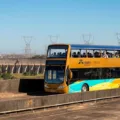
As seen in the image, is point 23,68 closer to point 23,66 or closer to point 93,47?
point 23,66

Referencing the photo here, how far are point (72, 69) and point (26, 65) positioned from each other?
240 ft

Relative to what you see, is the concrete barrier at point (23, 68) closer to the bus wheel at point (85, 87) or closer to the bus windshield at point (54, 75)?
the bus wheel at point (85, 87)

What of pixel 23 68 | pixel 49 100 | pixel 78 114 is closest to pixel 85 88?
pixel 49 100

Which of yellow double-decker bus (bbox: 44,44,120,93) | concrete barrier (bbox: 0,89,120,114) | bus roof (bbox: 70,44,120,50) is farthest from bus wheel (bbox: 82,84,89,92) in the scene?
bus roof (bbox: 70,44,120,50)

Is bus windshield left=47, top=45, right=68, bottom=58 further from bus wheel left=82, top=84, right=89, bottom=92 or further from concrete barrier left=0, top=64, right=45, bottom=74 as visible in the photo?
concrete barrier left=0, top=64, right=45, bottom=74

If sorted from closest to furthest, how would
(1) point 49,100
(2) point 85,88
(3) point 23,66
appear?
(1) point 49,100 → (2) point 85,88 → (3) point 23,66

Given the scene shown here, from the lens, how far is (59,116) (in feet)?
66.4

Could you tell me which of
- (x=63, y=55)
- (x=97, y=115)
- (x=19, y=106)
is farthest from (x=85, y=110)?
(x=63, y=55)

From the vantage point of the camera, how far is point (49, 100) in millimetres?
22500

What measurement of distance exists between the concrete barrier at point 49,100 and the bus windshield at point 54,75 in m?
3.55

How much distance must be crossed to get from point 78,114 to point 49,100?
82.5 inches

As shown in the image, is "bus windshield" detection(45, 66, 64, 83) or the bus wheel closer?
"bus windshield" detection(45, 66, 64, 83)

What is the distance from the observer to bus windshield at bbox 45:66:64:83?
29.4 meters

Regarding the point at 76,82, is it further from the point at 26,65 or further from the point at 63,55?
the point at 26,65
